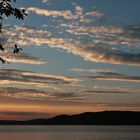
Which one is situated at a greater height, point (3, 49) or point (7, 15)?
point (7, 15)

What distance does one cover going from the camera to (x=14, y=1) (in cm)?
1823

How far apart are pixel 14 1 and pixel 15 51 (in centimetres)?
210

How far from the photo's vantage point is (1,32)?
59.9 ft

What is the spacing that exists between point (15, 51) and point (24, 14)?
161 cm

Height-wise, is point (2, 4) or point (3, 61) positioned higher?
point (2, 4)

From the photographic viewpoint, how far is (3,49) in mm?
18391

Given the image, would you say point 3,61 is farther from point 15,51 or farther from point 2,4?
point 2,4

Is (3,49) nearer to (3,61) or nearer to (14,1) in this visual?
(3,61)

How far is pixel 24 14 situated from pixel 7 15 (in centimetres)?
74

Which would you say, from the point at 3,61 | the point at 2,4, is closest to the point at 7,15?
the point at 2,4

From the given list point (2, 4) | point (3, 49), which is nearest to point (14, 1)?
point (2, 4)

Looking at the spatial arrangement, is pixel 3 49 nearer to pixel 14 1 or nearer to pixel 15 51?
pixel 15 51

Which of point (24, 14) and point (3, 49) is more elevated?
point (24, 14)

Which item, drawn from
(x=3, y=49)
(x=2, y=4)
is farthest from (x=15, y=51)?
(x=2, y=4)
